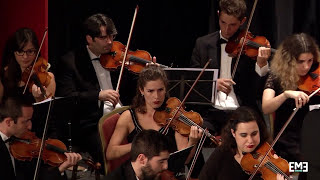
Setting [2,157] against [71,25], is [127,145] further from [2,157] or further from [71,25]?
[71,25]

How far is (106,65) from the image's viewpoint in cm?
369

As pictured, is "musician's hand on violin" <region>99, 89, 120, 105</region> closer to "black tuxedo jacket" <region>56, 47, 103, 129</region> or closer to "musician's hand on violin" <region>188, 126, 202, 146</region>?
"black tuxedo jacket" <region>56, 47, 103, 129</region>

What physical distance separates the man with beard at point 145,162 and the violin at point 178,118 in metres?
0.54

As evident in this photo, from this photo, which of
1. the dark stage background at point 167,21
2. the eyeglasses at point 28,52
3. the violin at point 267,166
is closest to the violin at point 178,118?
the violin at point 267,166

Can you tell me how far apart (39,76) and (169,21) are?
1.58 meters

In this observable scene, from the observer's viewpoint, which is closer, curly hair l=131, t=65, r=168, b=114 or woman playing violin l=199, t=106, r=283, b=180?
woman playing violin l=199, t=106, r=283, b=180

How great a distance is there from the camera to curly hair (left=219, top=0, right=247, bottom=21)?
360 cm

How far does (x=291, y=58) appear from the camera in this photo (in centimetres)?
338

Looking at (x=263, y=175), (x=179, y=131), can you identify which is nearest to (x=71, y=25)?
(x=179, y=131)

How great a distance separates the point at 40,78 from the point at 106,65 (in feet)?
1.23

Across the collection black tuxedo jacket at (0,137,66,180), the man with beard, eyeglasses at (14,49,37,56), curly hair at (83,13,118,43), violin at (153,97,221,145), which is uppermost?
curly hair at (83,13,118,43)

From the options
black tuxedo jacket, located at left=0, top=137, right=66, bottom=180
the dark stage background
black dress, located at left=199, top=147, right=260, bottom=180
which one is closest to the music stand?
black dress, located at left=199, top=147, right=260, bottom=180

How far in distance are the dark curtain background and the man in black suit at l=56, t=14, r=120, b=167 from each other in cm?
116

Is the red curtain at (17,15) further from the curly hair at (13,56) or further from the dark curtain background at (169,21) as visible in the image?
the curly hair at (13,56)
